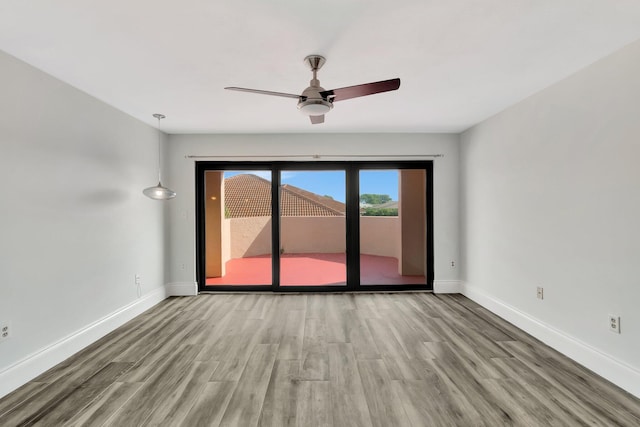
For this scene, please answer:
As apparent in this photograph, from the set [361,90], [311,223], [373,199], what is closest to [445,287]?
[373,199]

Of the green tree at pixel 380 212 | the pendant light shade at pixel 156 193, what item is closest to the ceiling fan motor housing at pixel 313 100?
the pendant light shade at pixel 156 193

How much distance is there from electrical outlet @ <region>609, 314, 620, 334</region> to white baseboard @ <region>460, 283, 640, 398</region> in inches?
8.1

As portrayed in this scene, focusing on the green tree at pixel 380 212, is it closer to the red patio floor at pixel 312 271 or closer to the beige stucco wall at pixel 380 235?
the beige stucco wall at pixel 380 235

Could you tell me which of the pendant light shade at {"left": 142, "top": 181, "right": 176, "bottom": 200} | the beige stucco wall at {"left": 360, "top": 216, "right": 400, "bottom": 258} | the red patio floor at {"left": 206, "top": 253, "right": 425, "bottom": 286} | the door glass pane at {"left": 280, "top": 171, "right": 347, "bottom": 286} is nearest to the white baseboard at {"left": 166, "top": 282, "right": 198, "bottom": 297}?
the red patio floor at {"left": 206, "top": 253, "right": 425, "bottom": 286}

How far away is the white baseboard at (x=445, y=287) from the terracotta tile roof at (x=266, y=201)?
70.1 inches

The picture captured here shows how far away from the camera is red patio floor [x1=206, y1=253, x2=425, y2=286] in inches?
182

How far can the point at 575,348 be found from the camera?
2.51 metres

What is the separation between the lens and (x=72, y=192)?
106 inches

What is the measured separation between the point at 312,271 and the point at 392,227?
1431 mm

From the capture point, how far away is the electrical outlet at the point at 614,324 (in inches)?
85.8

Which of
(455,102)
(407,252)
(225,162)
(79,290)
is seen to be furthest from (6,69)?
(407,252)

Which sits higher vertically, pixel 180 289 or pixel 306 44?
pixel 306 44

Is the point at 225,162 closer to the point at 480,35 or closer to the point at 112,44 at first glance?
the point at 112,44

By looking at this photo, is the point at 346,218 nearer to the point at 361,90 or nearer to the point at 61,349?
the point at 361,90
